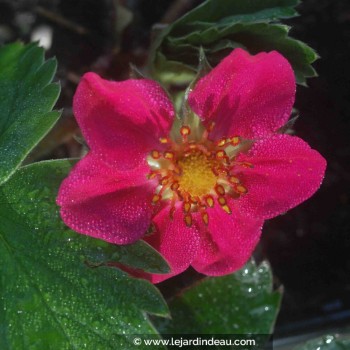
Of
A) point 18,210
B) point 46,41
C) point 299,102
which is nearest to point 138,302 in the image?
point 18,210

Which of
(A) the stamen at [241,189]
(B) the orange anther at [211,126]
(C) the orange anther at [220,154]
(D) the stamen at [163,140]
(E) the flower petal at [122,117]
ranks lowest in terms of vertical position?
(A) the stamen at [241,189]

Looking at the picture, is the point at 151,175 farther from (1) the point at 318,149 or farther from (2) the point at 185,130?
(1) the point at 318,149

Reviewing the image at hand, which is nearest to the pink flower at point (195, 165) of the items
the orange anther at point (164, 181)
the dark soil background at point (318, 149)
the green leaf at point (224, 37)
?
the orange anther at point (164, 181)

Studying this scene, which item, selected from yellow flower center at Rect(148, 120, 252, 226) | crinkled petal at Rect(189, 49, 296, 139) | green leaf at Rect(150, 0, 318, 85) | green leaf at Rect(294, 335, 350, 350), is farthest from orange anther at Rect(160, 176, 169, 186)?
green leaf at Rect(294, 335, 350, 350)

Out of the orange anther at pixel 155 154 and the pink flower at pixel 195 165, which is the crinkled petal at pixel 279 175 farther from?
the orange anther at pixel 155 154

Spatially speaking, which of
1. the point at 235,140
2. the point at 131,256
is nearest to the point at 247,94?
the point at 235,140

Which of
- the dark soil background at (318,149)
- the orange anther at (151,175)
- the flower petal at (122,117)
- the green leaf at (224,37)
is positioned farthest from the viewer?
the dark soil background at (318,149)

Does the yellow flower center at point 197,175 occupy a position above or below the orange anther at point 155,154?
below
